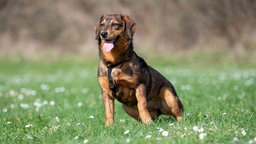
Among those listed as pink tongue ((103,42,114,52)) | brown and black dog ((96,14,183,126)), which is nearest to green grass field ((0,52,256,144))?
brown and black dog ((96,14,183,126))

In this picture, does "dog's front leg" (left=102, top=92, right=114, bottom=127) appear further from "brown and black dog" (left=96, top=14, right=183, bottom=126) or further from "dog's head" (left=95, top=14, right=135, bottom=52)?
"dog's head" (left=95, top=14, right=135, bottom=52)

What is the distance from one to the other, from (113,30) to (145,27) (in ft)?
60.8

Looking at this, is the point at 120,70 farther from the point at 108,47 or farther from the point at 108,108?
the point at 108,108

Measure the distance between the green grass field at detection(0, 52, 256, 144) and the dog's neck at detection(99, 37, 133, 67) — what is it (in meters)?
0.81

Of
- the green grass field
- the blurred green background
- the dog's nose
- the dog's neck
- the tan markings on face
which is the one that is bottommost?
the blurred green background

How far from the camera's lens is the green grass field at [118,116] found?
207 inches

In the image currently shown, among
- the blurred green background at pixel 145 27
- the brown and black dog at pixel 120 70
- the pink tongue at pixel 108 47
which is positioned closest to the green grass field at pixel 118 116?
the brown and black dog at pixel 120 70

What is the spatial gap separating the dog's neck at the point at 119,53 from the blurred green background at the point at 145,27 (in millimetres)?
15357

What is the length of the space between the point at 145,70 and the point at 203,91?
4.48m

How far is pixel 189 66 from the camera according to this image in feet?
71.3

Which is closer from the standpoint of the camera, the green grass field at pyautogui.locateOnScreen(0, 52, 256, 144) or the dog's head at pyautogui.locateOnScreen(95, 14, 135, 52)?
the green grass field at pyautogui.locateOnScreen(0, 52, 256, 144)

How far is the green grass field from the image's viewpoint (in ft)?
17.3

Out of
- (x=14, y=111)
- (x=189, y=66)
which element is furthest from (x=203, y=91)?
(x=189, y=66)

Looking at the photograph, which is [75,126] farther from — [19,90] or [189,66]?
[189,66]
